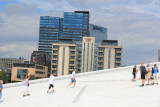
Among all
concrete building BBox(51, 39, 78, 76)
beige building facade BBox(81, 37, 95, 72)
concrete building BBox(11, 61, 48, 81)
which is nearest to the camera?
concrete building BBox(51, 39, 78, 76)

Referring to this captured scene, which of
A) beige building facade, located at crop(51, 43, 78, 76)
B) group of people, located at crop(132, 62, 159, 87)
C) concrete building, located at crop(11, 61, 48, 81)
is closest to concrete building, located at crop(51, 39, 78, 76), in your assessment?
beige building facade, located at crop(51, 43, 78, 76)

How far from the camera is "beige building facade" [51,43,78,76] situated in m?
128

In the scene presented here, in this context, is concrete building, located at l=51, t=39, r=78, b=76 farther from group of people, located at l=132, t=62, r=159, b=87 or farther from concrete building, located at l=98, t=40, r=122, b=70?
group of people, located at l=132, t=62, r=159, b=87

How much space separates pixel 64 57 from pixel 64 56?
46 cm

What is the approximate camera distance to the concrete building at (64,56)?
420 feet

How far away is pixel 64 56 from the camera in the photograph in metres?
128

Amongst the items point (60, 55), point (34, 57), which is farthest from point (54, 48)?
point (34, 57)

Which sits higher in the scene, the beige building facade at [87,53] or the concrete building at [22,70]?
the beige building facade at [87,53]

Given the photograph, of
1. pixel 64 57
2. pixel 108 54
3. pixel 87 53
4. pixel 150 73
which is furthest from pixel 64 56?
pixel 150 73

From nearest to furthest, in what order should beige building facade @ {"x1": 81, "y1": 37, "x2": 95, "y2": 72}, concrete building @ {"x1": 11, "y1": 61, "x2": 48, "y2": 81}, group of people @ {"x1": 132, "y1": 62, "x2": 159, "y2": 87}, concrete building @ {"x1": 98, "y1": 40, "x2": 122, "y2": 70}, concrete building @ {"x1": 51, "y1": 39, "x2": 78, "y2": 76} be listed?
1. group of people @ {"x1": 132, "y1": 62, "x2": 159, "y2": 87}
2. concrete building @ {"x1": 98, "y1": 40, "x2": 122, "y2": 70}
3. concrete building @ {"x1": 51, "y1": 39, "x2": 78, "y2": 76}
4. concrete building @ {"x1": 11, "y1": 61, "x2": 48, "y2": 81}
5. beige building facade @ {"x1": 81, "y1": 37, "x2": 95, "y2": 72}

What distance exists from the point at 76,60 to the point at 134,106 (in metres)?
120

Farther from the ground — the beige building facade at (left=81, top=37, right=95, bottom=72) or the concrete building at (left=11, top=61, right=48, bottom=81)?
the beige building facade at (left=81, top=37, right=95, bottom=72)

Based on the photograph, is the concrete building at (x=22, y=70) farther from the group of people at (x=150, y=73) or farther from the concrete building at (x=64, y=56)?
the group of people at (x=150, y=73)

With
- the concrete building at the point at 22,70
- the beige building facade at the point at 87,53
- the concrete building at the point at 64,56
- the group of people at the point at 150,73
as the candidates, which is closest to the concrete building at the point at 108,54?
the beige building facade at the point at 87,53
